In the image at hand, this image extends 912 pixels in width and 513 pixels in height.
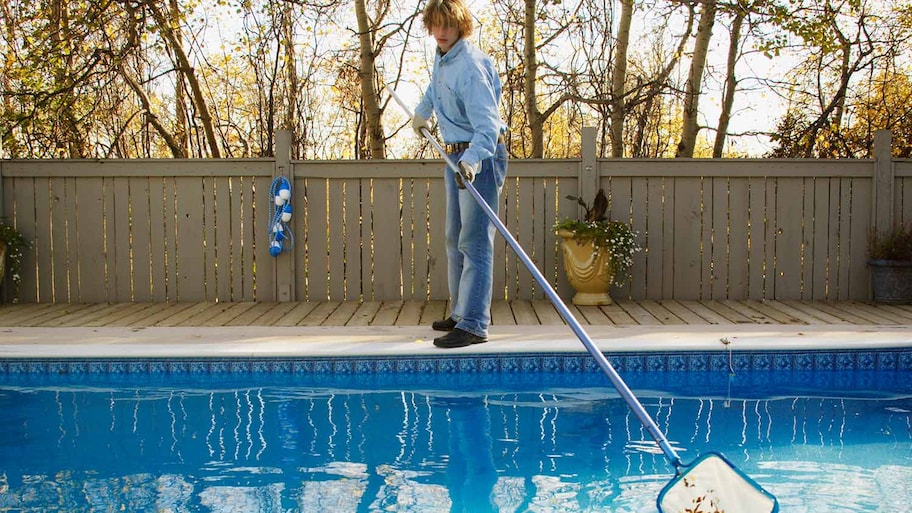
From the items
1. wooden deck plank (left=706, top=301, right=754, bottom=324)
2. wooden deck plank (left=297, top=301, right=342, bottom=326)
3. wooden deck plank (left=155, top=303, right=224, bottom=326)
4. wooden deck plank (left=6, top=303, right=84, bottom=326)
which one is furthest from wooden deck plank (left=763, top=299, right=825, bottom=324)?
wooden deck plank (left=6, top=303, right=84, bottom=326)

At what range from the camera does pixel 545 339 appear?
3801mm

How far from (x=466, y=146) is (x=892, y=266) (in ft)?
8.65

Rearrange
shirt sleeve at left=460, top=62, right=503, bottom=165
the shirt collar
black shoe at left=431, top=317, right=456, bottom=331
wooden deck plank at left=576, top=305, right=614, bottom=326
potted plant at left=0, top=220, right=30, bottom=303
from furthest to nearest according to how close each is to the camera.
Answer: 1. potted plant at left=0, top=220, right=30, bottom=303
2. wooden deck plank at left=576, top=305, right=614, bottom=326
3. black shoe at left=431, top=317, right=456, bottom=331
4. the shirt collar
5. shirt sleeve at left=460, top=62, right=503, bottom=165

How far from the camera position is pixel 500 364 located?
3.64m

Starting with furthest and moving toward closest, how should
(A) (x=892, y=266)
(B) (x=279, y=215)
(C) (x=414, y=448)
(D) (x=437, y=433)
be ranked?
(B) (x=279, y=215) < (A) (x=892, y=266) < (D) (x=437, y=433) < (C) (x=414, y=448)

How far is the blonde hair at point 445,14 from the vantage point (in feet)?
11.1

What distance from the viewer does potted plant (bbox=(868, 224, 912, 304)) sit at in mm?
4895

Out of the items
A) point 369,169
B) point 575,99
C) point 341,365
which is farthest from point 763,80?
point 341,365

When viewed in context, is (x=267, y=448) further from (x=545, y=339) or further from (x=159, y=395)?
(x=545, y=339)

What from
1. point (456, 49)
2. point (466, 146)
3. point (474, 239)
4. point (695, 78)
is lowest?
point (474, 239)

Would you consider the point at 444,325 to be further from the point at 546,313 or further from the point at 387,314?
the point at 546,313

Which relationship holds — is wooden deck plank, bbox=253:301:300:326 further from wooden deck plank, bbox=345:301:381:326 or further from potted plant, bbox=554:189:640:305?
potted plant, bbox=554:189:640:305

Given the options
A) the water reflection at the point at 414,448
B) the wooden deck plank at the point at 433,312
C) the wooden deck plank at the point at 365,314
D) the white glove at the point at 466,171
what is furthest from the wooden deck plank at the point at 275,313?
the white glove at the point at 466,171

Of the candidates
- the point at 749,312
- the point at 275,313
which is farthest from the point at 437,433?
the point at 749,312
